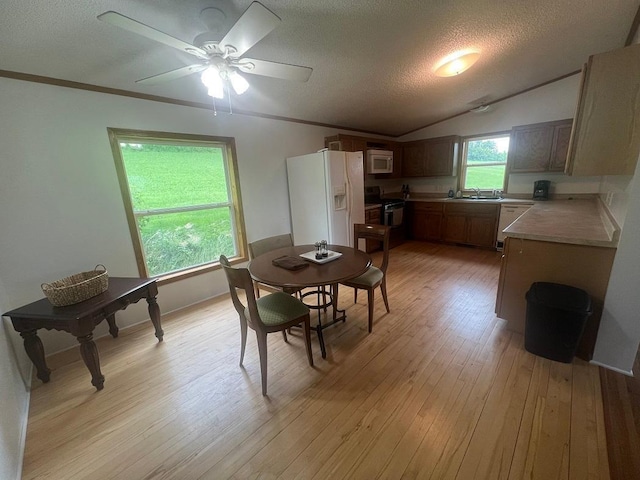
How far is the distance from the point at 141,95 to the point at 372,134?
4.06 metres

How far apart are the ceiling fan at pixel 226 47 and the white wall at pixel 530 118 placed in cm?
438

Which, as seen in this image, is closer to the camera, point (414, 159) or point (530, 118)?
point (530, 118)

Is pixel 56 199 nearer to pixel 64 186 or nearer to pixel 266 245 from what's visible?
pixel 64 186

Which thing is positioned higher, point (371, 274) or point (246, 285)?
point (246, 285)

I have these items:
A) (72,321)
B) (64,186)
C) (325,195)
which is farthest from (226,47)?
(325,195)

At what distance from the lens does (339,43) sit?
7.29 ft

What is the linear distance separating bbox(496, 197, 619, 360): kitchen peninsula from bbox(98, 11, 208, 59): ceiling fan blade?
2.64 m

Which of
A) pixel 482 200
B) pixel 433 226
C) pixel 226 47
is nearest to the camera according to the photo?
pixel 226 47

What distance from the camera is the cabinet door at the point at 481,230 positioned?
4.49m

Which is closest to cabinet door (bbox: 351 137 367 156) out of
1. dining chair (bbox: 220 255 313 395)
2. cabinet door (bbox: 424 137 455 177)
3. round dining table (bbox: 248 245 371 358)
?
cabinet door (bbox: 424 137 455 177)

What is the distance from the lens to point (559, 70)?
11.9 ft

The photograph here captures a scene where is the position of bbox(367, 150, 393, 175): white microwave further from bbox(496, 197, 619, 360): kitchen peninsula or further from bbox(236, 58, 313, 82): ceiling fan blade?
bbox(236, 58, 313, 82): ceiling fan blade

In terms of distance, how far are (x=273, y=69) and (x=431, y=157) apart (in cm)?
443

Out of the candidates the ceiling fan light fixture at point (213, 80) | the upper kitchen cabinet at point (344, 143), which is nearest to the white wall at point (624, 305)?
the ceiling fan light fixture at point (213, 80)
